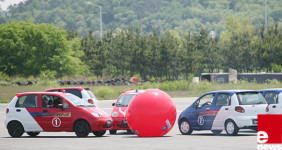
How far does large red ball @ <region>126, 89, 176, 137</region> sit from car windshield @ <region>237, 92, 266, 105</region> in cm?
229

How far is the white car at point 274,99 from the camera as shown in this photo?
19.5 meters

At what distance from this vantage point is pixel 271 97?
20203mm

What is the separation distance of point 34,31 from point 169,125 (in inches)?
2029

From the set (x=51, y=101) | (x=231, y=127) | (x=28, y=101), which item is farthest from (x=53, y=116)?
(x=231, y=127)

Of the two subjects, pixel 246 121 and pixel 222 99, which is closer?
pixel 246 121

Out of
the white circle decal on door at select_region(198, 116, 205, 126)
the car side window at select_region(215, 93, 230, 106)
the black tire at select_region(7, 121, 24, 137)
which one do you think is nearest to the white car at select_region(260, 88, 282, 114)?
the car side window at select_region(215, 93, 230, 106)

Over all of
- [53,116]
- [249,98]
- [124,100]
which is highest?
[249,98]

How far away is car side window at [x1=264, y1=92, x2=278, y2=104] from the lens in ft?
65.5

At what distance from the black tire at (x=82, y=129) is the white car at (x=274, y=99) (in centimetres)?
644

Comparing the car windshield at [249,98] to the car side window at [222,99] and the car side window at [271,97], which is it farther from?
the car side window at [271,97]

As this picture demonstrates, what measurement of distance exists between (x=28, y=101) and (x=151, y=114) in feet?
15.0

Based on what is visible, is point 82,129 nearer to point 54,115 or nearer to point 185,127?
point 54,115

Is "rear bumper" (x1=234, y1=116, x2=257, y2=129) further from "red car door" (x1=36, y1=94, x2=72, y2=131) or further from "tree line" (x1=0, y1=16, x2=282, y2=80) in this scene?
"tree line" (x1=0, y1=16, x2=282, y2=80)

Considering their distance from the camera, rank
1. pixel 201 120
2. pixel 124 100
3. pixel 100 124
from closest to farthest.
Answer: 1. pixel 100 124
2. pixel 201 120
3. pixel 124 100
